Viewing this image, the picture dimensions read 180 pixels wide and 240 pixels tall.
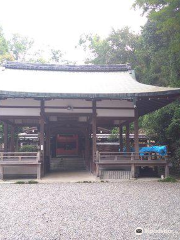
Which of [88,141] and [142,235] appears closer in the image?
[142,235]

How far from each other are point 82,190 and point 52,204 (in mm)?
2431

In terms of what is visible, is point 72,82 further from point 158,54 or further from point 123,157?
point 158,54

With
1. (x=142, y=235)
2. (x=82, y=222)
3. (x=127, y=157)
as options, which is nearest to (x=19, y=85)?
(x=127, y=157)

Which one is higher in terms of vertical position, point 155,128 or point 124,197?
point 155,128

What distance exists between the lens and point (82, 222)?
530cm

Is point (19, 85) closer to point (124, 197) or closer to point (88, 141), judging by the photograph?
point (88, 141)

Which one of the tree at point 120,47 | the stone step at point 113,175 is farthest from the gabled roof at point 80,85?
the tree at point 120,47

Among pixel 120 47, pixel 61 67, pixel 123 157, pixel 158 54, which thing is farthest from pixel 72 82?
pixel 120 47

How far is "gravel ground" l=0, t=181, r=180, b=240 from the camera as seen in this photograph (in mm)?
4637

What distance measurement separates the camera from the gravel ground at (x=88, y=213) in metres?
4.64

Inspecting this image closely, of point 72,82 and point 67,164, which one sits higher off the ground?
point 72,82

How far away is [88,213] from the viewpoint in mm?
6047

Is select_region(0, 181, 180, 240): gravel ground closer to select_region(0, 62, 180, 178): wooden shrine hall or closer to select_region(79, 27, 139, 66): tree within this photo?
select_region(0, 62, 180, 178): wooden shrine hall

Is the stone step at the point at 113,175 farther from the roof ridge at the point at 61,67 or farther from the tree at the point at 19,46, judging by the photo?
the tree at the point at 19,46
